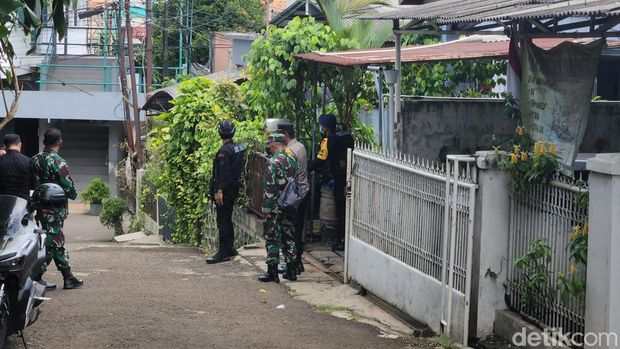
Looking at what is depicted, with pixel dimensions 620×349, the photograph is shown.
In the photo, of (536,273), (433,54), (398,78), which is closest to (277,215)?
(398,78)

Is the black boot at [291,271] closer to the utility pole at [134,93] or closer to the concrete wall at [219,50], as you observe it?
the utility pole at [134,93]

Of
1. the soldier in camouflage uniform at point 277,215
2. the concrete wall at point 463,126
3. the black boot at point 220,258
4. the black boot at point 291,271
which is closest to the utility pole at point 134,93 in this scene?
the black boot at point 220,258

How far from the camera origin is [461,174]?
7.41 meters

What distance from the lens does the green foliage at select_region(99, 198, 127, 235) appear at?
24.2 metres

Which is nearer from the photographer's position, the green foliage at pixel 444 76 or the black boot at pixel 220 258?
the black boot at pixel 220 258

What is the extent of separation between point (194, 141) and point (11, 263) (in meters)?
9.86

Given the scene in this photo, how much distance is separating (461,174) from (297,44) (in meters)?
6.05

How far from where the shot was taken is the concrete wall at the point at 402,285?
7.44 metres

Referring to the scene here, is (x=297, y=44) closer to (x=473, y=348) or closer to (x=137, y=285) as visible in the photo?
(x=137, y=285)

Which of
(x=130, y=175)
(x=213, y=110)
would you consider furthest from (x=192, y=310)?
(x=130, y=175)

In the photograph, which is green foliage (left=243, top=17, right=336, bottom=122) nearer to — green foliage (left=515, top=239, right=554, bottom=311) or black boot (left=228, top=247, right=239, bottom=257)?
black boot (left=228, top=247, right=239, bottom=257)

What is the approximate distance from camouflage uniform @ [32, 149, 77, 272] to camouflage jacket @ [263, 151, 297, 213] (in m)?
2.10

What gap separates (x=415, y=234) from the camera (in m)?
8.38

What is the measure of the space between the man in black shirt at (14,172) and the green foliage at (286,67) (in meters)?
4.06
